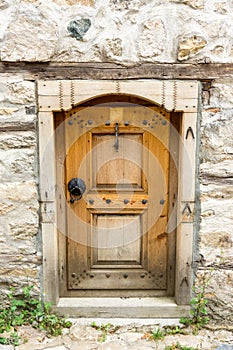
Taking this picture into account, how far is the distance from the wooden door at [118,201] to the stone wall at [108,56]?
0.99 feet

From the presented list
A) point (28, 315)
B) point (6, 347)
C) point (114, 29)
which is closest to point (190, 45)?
point (114, 29)

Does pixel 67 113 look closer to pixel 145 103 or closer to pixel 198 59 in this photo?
pixel 145 103

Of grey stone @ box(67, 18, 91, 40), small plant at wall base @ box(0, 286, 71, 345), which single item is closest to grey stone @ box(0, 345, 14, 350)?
small plant at wall base @ box(0, 286, 71, 345)

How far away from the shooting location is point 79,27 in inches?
91.8

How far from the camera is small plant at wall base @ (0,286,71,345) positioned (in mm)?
2600

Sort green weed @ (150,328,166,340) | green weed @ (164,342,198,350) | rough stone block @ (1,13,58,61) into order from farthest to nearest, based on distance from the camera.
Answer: green weed @ (150,328,166,340) → green weed @ (164,342,198,350) → rough stone block @ (1,13,58,61)

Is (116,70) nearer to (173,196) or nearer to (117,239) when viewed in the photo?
(173,196)

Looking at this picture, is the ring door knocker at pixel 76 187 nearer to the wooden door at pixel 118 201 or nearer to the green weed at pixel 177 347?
the wooden door at pixel 118 201

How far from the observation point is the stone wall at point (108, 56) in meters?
2.32

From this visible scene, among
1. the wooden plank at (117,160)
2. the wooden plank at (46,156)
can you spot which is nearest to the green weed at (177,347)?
the wooden plank at (117,160)

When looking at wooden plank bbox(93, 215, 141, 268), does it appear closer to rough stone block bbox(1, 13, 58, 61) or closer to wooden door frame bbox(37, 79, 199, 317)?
wooden door frame bbox(37, 79, 199, 317)

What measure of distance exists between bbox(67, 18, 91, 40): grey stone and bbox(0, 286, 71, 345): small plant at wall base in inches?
70.4

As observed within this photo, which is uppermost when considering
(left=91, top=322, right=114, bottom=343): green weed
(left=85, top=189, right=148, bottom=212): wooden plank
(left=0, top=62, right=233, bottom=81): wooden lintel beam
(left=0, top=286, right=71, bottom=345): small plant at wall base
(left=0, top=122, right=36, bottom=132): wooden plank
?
(left=0, top=62, right=233, bottom=81): wooden lintel beam

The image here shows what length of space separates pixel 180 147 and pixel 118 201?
602mm
